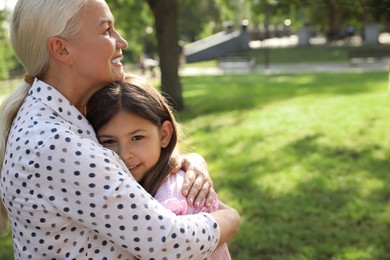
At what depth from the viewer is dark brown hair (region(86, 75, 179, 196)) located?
1907 millimetres

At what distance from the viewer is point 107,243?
1.76 meters

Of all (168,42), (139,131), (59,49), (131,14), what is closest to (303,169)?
(139,131)

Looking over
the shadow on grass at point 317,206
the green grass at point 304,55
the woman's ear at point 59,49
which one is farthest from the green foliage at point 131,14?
the woman's ear at point 59,49

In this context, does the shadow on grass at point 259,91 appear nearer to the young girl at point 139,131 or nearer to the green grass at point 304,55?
the young girl at point 139,131

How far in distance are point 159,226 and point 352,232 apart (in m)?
3.46

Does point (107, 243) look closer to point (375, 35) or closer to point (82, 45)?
point (82, 45)

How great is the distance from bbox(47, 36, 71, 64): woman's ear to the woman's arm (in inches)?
28.9

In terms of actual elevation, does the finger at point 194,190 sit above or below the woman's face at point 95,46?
below

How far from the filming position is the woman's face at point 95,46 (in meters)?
1.79

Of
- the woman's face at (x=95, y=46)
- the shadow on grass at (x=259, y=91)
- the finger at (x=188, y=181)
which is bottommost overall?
the shadow on grass at (x=259, y=91)

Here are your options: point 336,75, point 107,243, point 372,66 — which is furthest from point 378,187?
point 372,66

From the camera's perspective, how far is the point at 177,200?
1.92 m

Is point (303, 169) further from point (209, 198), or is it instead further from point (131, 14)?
point (131, 14)

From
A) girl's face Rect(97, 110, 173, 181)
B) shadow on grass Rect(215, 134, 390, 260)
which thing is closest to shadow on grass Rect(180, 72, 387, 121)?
shadow on grass Rect(215, 134, 390, 260)
